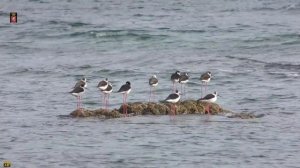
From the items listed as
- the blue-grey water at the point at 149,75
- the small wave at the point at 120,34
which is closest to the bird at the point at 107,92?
the blue-grey water at the point at 149,75

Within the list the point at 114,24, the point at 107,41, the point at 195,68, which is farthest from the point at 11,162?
the point at 114,24

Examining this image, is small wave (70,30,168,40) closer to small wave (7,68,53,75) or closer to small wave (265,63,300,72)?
small wave (265,63,300,72)

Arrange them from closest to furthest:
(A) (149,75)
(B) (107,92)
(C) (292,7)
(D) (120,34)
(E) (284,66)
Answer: (B) (107,92) → (A) (149,75) → (E) (284,66) → (D) (120,34) → (C) (292,7)

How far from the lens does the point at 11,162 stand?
21.7 meters

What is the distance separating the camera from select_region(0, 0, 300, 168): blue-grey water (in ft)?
75.9

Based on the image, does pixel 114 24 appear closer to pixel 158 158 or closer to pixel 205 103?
pixel 205 103

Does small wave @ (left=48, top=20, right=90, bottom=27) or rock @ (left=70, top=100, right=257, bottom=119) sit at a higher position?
small wave @ (left=48, top=20, right=90, bottom=27)

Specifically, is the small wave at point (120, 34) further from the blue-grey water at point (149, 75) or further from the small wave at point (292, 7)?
the small wave at point (292, 7)

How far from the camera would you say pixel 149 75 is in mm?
40000

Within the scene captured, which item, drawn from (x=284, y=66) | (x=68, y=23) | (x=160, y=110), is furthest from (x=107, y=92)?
(x=68, y=23)

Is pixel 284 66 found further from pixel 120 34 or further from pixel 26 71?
pixel 120 34

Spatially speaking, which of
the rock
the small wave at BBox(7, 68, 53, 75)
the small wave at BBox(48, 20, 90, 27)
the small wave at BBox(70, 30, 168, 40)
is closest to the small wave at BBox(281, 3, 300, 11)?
the small wave at BBox(70, 30, 168, 40)

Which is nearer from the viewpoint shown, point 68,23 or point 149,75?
point 149,75

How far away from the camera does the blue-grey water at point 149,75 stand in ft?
75.9
